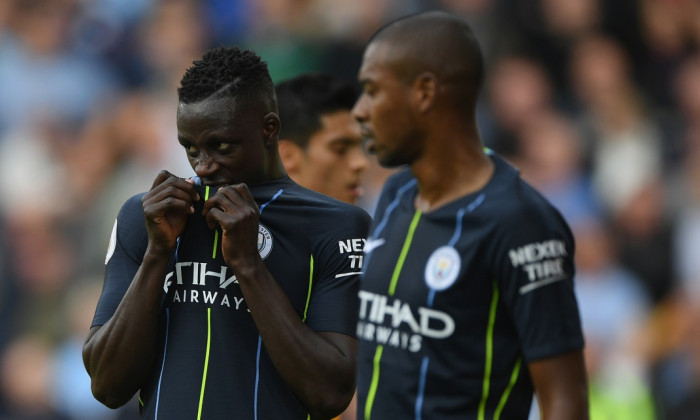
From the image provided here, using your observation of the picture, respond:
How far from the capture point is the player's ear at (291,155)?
468 cm

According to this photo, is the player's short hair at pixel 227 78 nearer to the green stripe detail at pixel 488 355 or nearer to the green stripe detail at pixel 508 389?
the green stripe detail at pixel 488 355

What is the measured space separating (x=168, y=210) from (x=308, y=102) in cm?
171

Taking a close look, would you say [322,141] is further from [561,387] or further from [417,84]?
[561,387]

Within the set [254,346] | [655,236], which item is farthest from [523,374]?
[655,236]

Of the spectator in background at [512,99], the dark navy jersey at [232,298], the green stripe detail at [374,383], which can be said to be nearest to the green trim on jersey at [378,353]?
the green stripe detail at [374,383]

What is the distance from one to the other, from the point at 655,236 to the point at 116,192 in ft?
14.4

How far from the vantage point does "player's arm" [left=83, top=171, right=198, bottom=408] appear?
3.13 m

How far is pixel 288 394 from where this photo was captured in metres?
3.24

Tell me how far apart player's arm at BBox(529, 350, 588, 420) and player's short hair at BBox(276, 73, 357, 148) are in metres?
2.27

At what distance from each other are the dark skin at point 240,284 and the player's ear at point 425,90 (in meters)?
0.61

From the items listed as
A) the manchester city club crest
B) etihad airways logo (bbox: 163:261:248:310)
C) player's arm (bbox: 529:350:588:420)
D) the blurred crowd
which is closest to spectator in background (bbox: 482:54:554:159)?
the blurred crowd

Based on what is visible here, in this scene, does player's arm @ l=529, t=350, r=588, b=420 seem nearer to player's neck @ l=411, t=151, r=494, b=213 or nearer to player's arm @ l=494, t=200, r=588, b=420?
player's arm @ l=494, t=200, r=588, b=420

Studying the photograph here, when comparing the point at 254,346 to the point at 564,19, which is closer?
the point at 254,346

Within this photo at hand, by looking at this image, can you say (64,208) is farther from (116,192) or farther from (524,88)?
(524,88)
